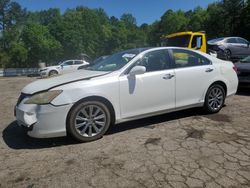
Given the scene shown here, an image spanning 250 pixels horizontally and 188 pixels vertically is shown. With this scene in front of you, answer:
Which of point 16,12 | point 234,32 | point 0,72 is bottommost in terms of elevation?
point 0,72

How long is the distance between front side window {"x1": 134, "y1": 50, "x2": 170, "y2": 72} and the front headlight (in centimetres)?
151

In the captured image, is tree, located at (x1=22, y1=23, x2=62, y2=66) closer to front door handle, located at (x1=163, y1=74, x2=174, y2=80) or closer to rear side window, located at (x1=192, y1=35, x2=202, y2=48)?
rear side window, located at (x1=192, y1=35, x2=202, y2=48)

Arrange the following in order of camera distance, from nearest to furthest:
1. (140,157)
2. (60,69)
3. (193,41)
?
(140,157)
(193,41)
(60,69)

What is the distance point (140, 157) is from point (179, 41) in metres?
10.1

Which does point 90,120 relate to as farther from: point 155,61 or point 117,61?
point 155,61

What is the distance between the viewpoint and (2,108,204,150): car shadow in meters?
4.38

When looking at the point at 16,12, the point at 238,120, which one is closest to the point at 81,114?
the point at 238,120

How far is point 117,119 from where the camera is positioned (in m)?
4.64

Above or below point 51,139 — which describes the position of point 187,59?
above

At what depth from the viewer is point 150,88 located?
15.9ft

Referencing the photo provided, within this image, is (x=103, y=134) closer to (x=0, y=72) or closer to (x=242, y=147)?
(x=242, y=147)

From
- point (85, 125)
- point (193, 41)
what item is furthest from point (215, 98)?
point (193, 41)

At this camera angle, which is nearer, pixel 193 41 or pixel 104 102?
pixel 104 102

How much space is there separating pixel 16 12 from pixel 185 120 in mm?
78164
